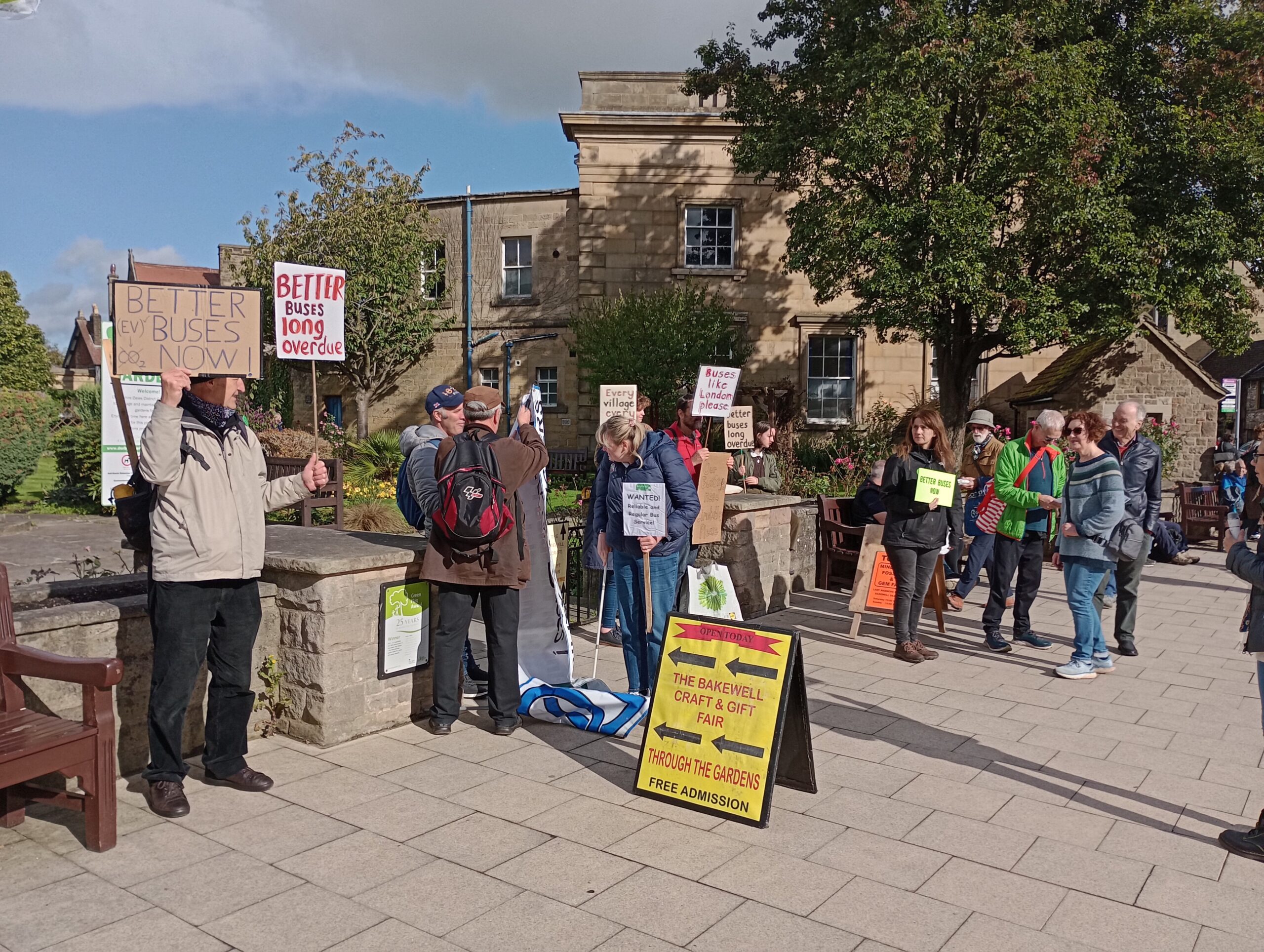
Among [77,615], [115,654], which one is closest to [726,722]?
[115,654]

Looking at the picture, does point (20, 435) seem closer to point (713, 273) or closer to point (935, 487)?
point (713, 273)

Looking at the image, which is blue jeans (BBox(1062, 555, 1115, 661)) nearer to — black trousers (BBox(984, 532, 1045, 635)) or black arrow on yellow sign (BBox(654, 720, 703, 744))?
black trousers (BBox(984, 532, 1045, 635))

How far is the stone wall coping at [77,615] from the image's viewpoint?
439cm

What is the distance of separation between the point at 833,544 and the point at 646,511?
5364 millimetres

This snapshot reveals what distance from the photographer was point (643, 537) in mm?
5961

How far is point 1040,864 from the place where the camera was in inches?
160

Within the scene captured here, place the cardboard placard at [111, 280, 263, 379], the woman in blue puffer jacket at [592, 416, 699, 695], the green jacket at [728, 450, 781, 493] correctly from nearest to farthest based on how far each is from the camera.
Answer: the cardboard placard at [111, 280, 263, 379], the woman in blue puffer jacket at [592, 416, 699, 695], the green jacket at [728, 450, 781, 493]

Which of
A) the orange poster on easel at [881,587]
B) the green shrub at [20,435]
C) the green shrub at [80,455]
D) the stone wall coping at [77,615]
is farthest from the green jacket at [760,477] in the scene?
the green shrub at [20,435]

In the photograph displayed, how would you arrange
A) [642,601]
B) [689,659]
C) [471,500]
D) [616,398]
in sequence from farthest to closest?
[616,398] < [642,601] < [471,500] < [689,659]

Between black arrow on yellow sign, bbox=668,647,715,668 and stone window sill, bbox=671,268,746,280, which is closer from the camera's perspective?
black arrow on yellow sign, bbox=668,647,715,668

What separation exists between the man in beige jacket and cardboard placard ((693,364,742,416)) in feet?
21.3

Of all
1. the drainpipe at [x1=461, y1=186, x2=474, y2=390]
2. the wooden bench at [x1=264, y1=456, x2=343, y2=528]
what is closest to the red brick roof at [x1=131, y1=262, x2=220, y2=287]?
the drainpipe at [x1=461, y1=186, x2=474, y2=390]

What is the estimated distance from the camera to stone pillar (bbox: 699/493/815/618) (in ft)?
29.4

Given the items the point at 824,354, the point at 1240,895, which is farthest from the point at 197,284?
the point at 824,354
